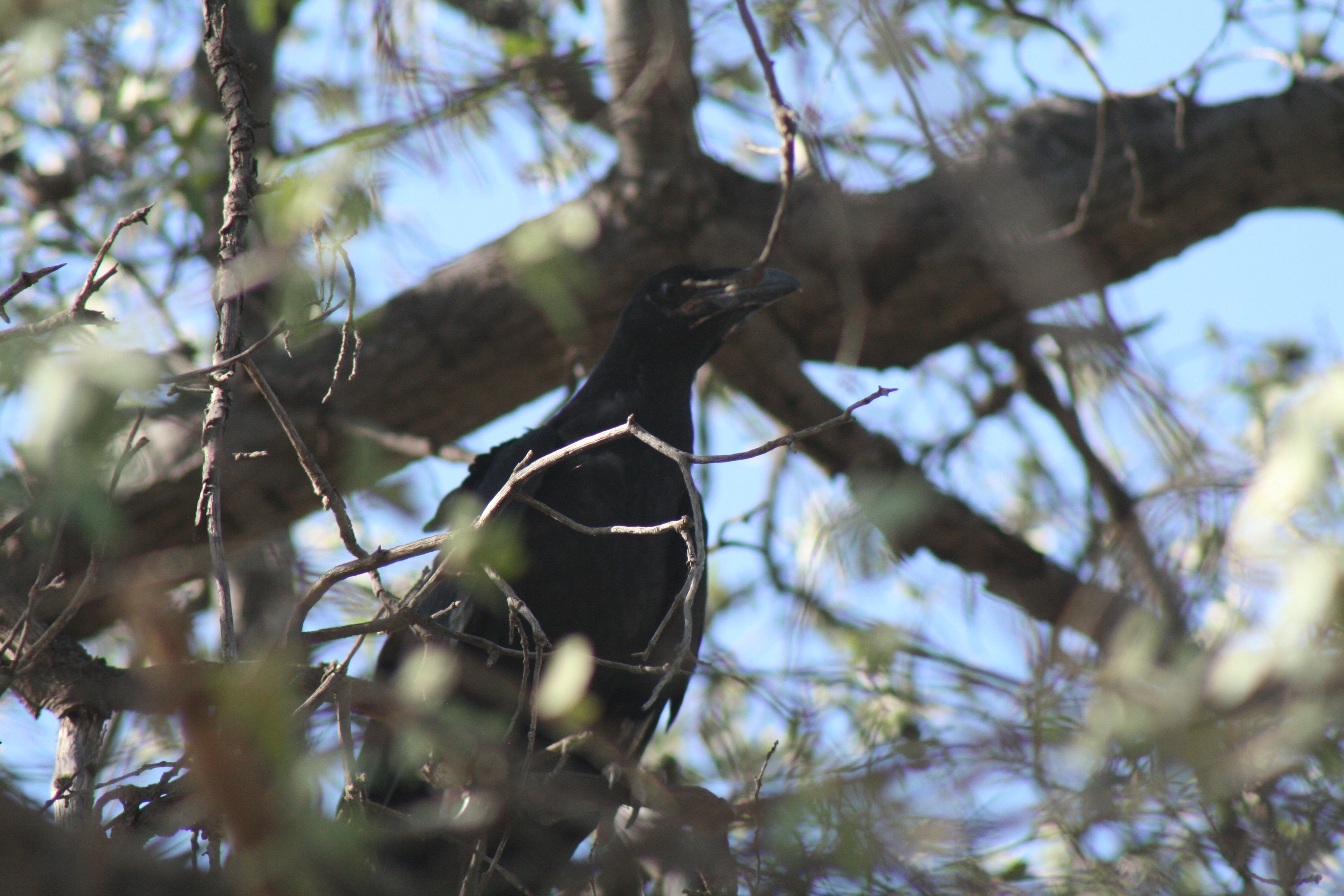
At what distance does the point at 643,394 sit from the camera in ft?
11.9

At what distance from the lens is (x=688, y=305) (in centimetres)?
355

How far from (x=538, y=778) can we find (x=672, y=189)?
6.94ft

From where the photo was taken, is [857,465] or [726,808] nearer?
[726,808]

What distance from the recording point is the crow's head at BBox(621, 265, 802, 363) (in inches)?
133

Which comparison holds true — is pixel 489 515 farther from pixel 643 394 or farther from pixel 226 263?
pixel 643 394

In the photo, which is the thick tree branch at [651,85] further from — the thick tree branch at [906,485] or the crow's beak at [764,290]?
the thick tree branch at [906,485]

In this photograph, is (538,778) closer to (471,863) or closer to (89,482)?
(471,863)

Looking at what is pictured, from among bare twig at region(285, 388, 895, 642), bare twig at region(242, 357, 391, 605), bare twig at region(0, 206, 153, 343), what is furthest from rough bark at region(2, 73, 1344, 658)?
bare twig at region(285, 388, 895, 642)

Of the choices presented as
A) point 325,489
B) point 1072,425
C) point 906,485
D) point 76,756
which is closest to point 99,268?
point 325,489

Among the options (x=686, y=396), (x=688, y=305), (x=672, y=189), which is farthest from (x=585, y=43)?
(x=686, y=396)

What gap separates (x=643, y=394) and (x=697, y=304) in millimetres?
362

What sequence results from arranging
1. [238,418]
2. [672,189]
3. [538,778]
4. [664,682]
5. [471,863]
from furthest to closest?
[672,189], [238,418], [538,778], [471,863], [664,682]

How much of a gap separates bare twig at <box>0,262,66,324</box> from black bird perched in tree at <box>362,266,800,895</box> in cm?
149

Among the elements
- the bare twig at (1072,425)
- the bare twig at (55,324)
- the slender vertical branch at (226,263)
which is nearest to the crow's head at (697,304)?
the bare twig at (1072,425)
